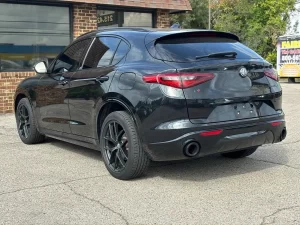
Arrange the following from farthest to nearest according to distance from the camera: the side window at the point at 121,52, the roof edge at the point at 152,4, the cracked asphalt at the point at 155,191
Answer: the roof edge at the point at 152,4, the side window at the point at 121,52, the cracked asphalt at the point at 155,191

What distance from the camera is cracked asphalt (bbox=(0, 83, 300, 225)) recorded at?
380cm

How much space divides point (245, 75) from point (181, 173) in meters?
1.37

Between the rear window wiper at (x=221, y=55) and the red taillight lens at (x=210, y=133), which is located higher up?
the rear window wiper at (x=221, y=55)

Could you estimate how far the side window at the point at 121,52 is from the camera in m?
5.07

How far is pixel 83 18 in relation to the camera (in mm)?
12250

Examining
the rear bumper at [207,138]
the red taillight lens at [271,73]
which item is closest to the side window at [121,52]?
the rear bumper at [207,138]

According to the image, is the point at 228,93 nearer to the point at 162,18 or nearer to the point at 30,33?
the point at 30,33

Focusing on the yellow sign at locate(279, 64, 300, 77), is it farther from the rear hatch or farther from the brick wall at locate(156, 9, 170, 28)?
the rear hatch

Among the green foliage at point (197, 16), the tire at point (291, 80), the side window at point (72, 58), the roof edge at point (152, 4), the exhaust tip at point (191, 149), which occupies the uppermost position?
the green foliage at point (197, 16)

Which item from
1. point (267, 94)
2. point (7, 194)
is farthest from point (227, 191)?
point (7, 194)

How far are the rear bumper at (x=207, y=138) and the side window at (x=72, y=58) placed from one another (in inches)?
74.1

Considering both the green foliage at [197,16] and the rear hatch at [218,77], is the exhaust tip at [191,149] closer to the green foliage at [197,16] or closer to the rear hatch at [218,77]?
the rear hatch at [218,77]

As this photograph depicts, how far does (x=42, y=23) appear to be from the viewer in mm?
11609

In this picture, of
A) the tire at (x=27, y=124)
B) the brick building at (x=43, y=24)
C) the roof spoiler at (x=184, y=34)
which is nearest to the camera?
the roof spoiler at (x=184, y=34)
